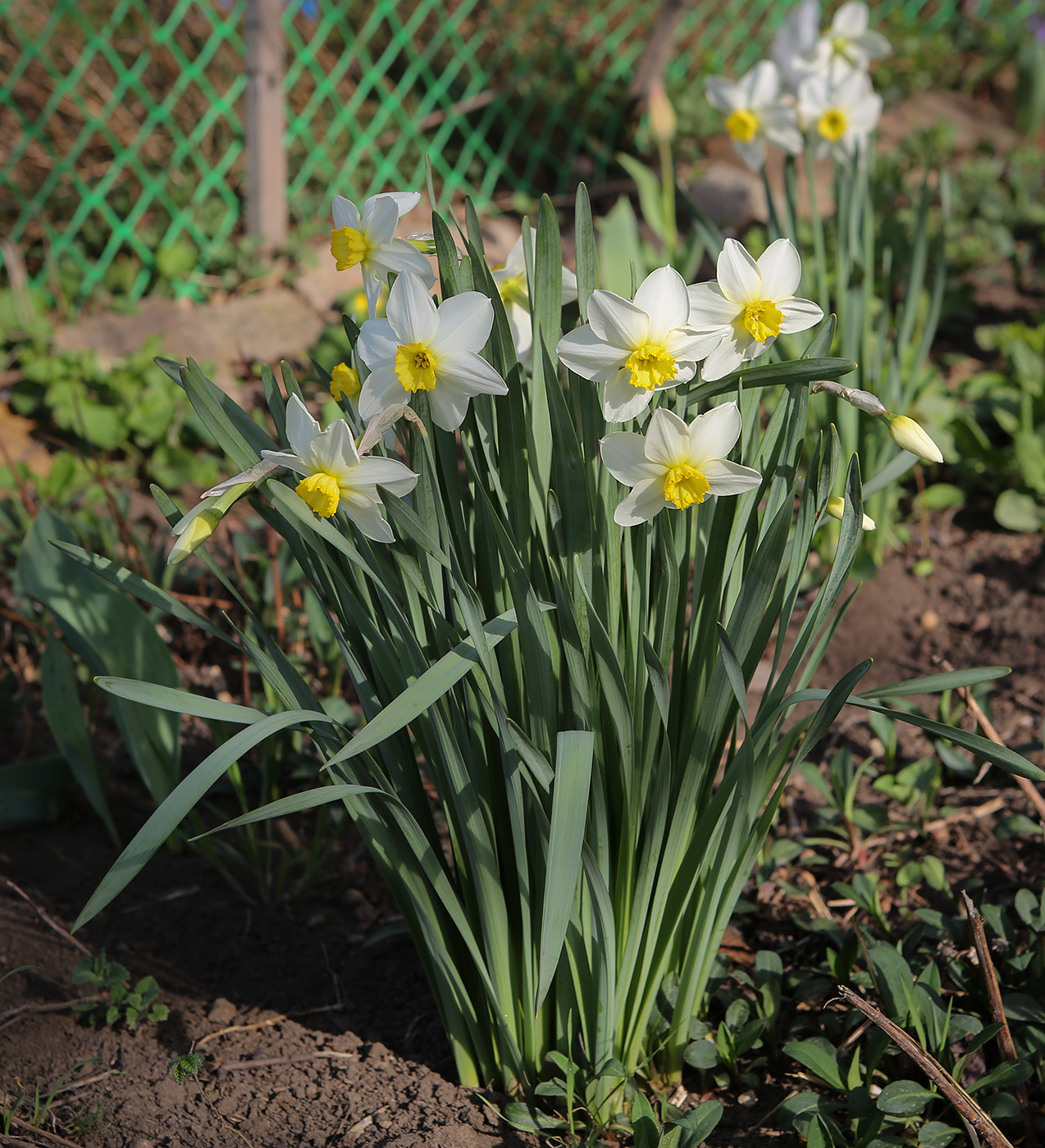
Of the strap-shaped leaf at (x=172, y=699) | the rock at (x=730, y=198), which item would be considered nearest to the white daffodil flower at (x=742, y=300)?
the strap-shaped leaf at (x=172, y=699)

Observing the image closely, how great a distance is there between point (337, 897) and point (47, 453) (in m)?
1.92

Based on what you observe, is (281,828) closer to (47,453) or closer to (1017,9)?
Result: (47,453)

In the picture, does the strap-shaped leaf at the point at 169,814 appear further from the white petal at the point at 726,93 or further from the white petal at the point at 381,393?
the white petal at the point at 726,93

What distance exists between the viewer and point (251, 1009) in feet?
4.22

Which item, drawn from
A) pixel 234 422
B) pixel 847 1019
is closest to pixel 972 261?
pixel 847 1019

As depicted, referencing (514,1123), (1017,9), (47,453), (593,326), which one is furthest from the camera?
(1017,9)

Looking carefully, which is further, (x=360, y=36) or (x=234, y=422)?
(x=360, y=36)

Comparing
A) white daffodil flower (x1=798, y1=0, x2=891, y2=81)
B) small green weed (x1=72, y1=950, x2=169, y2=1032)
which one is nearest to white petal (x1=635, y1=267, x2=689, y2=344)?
small green weed (x1=72, y1=950, x2=169, y2=1032)

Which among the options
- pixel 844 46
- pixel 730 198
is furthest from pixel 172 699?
pixel 730 198

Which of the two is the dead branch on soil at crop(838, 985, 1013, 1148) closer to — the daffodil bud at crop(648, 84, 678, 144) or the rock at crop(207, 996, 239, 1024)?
the rock at crop(207, 996, 239, 1024)

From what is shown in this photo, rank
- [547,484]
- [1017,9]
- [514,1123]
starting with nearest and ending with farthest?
[547,484] < [514,1123] < [1017,9]

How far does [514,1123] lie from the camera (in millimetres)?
1037

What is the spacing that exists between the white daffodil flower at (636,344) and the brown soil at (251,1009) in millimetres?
836

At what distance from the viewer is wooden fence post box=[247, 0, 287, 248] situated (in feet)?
10.6
